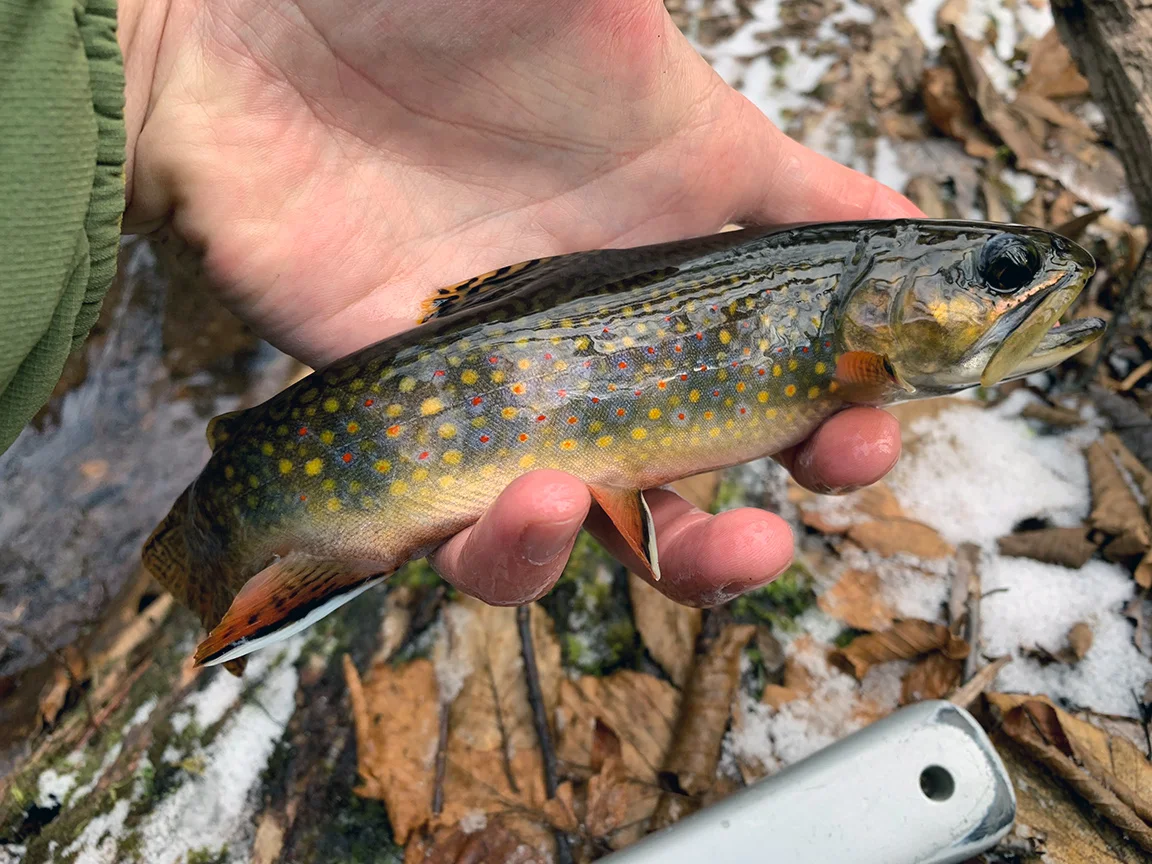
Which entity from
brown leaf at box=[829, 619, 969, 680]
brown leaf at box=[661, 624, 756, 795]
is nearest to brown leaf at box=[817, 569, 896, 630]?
brown leaf at box=[829, 619, 969, 680]

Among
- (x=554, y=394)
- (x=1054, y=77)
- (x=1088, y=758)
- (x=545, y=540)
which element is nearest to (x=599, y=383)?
(x=554, y=394)

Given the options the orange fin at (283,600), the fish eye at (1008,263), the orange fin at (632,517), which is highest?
the fish eye at (1008,263)

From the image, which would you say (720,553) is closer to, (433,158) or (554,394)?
(554,394)

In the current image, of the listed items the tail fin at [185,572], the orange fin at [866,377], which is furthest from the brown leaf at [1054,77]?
the tail fin at [185,572]

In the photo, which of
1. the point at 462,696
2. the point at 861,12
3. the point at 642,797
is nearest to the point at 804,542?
the point at 642,797

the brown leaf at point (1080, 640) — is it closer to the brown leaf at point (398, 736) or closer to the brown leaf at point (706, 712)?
the brown leaf at point (706, 712)

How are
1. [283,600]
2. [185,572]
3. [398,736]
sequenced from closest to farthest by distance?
[283,600] → [185,572] → [398,736]

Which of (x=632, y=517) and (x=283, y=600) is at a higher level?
(x=632, y=517)
